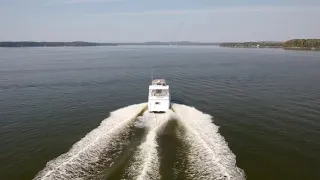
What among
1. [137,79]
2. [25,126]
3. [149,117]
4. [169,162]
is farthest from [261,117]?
[137,79]

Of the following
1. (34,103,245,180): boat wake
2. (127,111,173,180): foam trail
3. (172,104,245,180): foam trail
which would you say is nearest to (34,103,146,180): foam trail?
(34,103,245,180): boat wake

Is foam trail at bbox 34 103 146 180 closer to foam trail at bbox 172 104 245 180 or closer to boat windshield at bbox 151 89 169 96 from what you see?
boat windshield at bbox 151 89 169 96

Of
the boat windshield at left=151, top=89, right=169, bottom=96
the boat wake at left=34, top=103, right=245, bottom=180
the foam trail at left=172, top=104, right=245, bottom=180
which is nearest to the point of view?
the boat wake at left=34, top=103, right=245, bottom=180

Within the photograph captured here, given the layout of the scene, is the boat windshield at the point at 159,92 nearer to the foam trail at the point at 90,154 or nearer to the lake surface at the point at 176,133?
the lake surface at the point at 176,133

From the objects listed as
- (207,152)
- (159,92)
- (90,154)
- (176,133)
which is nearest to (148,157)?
(90,154)

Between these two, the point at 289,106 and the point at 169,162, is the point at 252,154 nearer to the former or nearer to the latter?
the point at 169,162

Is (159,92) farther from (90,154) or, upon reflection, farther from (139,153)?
(90,154)
